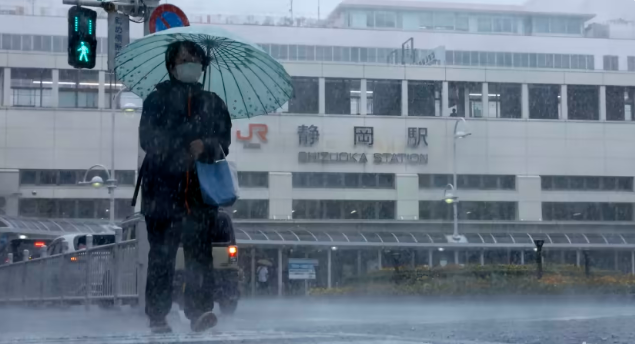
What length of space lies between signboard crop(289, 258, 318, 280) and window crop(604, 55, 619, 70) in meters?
19.3

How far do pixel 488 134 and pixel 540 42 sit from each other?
722cm

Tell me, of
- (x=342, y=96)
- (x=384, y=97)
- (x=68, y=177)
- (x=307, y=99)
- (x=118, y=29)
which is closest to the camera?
(x=118, y=29)

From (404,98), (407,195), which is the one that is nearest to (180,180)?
(407,195)

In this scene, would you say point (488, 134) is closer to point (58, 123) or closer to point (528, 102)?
point (528, 102)

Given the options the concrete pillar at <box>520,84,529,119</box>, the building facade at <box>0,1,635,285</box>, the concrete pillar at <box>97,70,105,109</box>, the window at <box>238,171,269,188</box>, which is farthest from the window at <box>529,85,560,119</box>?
the concrete pillar at <box>97,70,105,109</box>

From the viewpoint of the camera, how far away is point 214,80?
621 centimetres

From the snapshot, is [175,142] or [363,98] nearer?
[175,142]

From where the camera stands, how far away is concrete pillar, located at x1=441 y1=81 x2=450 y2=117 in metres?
38.8

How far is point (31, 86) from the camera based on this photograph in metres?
37.5

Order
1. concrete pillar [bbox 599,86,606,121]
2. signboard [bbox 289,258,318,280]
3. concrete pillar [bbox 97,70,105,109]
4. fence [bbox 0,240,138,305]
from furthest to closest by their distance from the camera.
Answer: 1. concrete pillar [bbox 599,86,606,121]
2. concrete pillar [bbox 97,70,105,109]
3. signboard [bbox 289,258,318,280]
4. fence [bbox 0,240,138,305]

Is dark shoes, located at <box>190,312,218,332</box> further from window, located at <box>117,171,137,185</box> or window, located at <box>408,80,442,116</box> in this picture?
window, located at <box>408,80,442,116</box>

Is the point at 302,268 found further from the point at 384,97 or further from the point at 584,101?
the point at 584,101

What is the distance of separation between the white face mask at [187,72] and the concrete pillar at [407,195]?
110ft

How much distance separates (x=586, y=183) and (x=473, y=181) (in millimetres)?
5557
